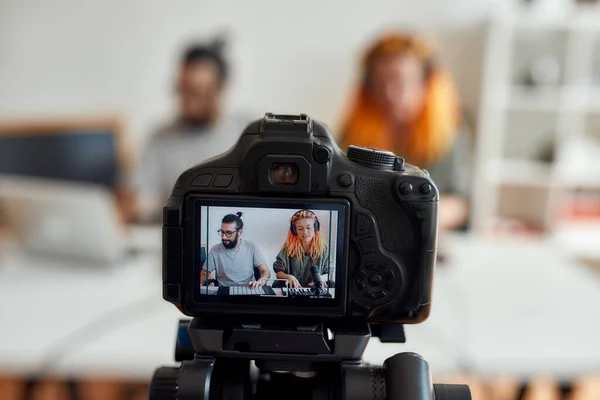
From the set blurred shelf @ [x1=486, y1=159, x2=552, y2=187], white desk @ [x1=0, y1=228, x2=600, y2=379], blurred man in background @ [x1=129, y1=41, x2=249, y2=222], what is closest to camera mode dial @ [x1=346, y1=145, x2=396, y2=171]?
white desk @ [x1=0, y1=228, x2=600, y2=379]

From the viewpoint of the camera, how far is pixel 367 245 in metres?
0.64

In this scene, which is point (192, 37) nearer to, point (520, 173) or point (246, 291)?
point (520, 173)

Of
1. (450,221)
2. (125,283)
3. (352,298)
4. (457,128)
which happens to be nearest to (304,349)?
(352,298)

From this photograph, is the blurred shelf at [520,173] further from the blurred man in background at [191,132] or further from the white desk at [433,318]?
the blurred man in background at [191,132]

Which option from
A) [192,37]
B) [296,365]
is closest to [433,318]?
[296,365]

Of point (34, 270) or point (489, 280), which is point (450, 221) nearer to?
point (489, 280)

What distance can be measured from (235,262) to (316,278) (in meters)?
→ 0.08

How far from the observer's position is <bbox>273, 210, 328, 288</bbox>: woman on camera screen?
63cm

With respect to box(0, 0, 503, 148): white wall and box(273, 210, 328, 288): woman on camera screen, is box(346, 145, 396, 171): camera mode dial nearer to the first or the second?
box(273, 210, 328, 288): woman on camera screen

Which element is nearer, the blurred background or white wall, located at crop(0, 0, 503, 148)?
the blurred background

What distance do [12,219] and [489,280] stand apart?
1.42m

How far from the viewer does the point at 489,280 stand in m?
1.84

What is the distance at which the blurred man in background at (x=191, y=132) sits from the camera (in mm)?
2670

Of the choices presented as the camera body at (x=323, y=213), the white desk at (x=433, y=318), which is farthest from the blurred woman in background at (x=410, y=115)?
the camera body at (x=323, y=213)
